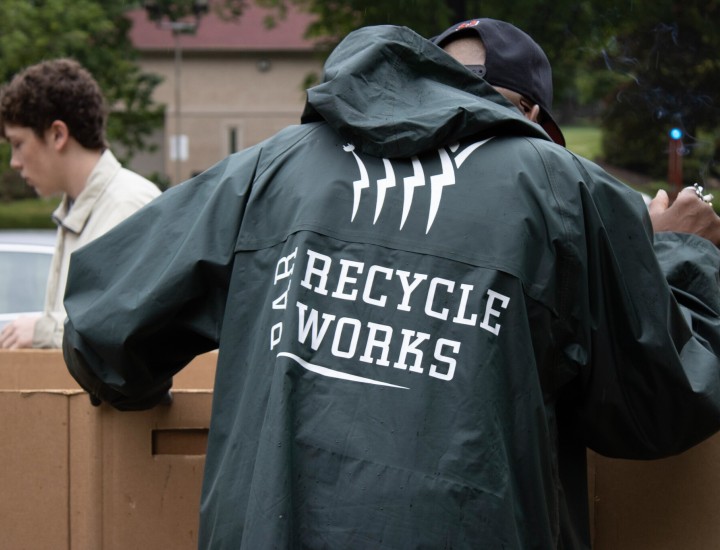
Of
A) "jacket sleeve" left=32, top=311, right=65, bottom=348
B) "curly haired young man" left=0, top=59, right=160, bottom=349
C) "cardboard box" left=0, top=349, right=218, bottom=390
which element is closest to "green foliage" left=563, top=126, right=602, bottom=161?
"curly haired young man" left=0, top=59, right=160, bottom=349

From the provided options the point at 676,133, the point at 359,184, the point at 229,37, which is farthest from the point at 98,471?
the point at 229,37

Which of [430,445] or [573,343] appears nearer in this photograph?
[430,445]

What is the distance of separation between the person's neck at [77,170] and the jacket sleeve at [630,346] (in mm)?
2185

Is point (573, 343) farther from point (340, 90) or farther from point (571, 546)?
point (340, 90)

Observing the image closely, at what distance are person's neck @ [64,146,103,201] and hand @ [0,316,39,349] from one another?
1.58ft

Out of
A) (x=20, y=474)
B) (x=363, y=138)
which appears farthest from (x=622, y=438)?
(x=20, y=474)

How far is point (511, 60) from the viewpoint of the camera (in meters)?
2.11

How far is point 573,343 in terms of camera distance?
1826mm

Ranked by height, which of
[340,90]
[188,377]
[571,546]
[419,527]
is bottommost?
[188,377]

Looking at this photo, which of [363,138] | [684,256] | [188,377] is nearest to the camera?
[363,138]

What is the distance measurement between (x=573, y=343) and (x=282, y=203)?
0.55 metres

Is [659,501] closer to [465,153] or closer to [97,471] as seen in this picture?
[465,153]

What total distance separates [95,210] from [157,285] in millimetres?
1647

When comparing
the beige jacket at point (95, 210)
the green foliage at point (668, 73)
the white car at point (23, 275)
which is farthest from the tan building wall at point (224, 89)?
the beige jacket at point (95, 210)
